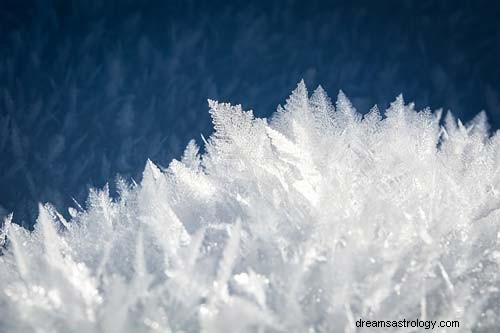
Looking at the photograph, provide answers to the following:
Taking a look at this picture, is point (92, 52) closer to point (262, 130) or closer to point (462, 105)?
point (462, 105)

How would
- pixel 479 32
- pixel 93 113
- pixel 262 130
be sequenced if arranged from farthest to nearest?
pixel 479 32 < pixel 93 113 < pixel 262 130

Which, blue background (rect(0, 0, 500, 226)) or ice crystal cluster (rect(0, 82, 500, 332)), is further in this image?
blue background (rect(0, 0, 500, 226))

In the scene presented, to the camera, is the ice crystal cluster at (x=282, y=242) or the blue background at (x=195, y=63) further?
the blue background at (x=195, y=63)

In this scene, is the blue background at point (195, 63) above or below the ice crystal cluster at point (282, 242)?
above

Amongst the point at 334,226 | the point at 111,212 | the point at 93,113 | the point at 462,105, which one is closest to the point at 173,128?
the point at 93,113

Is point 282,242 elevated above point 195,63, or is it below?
below
